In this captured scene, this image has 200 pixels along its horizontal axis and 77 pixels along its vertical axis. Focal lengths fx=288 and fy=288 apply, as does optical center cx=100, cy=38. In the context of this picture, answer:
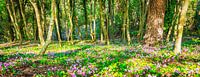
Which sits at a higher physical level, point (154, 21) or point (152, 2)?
point (152, 2)

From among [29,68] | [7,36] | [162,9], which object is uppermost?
[162,9]

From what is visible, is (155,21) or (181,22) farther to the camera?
(155,21)

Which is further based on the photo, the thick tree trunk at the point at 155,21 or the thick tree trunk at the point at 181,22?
the thick tree trunk at the point at 155,21

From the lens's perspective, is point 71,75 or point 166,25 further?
point 166,25

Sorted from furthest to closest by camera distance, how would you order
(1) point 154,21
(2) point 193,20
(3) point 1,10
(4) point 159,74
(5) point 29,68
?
1. (2) point 193,20
2. (3) point 1,10
3. (1) point 154,21
4. (5) point 29,68
5. (4) point 159,74

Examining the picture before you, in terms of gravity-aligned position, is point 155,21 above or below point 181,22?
below

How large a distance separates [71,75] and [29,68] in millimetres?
2462

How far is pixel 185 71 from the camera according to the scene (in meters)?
9.35

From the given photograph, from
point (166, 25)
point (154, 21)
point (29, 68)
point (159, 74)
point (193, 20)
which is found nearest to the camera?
point (159, 74)

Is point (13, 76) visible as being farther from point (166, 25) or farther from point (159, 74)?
point (166, 25)

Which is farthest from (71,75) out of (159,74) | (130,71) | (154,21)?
(154,21)

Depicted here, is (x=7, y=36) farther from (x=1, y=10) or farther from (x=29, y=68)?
(x=29, y=68)

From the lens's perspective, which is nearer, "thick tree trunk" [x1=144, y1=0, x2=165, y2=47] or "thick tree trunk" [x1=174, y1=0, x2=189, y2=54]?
"thick tree trunk" [x1=174, y1=0, x2=189, y2=54]

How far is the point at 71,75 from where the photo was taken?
30.4 feet
